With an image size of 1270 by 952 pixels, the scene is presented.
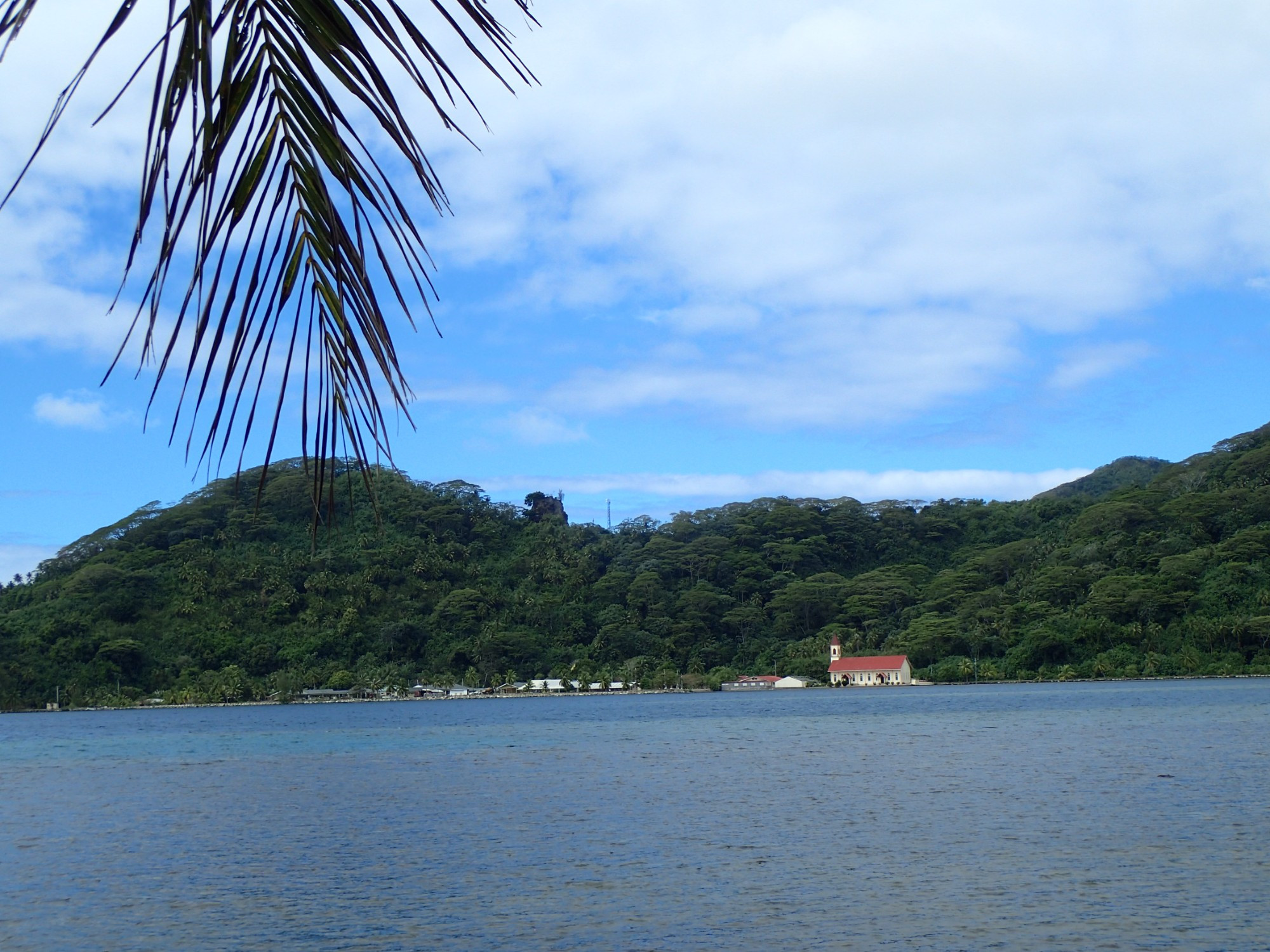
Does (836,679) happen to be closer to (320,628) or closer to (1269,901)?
(320,628)

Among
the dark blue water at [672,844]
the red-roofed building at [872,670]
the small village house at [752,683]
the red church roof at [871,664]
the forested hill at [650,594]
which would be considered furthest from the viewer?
the small village house at [752,683]

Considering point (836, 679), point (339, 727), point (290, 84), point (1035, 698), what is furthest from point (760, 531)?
point (290, 84)

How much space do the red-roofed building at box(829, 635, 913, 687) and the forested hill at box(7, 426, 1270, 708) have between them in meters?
2.49

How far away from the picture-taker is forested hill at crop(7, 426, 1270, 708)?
9312 centimetres

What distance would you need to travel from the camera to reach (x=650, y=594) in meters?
119

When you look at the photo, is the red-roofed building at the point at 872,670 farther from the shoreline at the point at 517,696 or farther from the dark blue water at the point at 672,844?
the dark blue water at the point at 672,844

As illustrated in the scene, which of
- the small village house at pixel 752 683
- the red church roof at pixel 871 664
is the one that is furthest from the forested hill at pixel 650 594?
the red church roof at pixel 871 664

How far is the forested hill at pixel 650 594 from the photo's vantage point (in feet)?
306

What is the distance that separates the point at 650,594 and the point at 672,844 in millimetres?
96242

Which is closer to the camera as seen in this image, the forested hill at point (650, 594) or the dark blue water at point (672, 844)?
the dark blue water at point (672, 844)

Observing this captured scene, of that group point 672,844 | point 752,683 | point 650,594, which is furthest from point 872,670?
point 672,844

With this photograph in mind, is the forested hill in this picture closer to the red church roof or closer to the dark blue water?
the red church roof

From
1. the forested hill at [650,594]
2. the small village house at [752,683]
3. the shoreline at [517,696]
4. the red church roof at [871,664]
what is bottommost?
the shoreline at [517,696]

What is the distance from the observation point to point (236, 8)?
190cm
